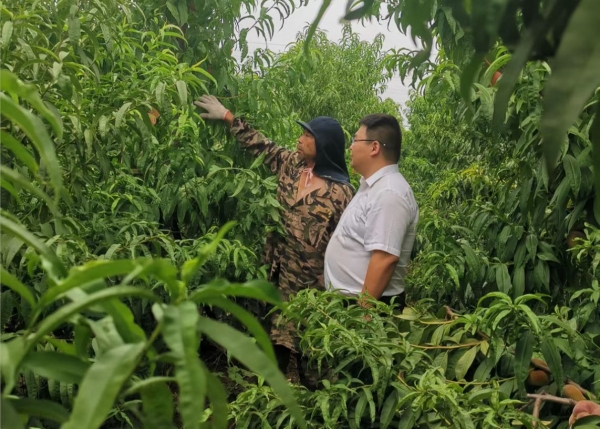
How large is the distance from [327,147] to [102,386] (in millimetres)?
2926

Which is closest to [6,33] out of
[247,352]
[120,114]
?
[120,114]

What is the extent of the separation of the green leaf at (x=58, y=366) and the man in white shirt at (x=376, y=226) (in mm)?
2174

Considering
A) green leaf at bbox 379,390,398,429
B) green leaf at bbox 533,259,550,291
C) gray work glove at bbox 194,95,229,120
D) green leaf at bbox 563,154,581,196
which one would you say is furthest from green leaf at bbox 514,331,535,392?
gray work glove at bbox 194,95,229,120

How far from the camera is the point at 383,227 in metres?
2.72

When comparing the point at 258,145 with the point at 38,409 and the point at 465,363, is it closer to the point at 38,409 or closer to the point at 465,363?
the point at 465,363

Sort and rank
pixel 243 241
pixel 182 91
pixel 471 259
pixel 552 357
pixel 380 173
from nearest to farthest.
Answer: pixel 552 357 → pixel 182 91 → pixel 471 259 → pixel 380 173 → pixel 243 241

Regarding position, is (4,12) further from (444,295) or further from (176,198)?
(444,295)

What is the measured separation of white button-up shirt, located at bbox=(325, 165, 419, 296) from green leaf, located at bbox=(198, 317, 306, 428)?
2.21 metres

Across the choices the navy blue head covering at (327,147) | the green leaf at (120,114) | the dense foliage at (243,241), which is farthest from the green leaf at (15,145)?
the navy blue head covering at (327,147)

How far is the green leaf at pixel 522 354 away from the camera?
1676 millimetres

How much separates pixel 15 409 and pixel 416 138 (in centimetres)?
696

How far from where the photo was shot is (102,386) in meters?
0.43

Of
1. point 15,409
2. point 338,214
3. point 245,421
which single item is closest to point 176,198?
point 338,214

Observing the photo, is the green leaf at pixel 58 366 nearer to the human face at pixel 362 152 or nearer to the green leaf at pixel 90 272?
the green leaf at pixel 90 272
